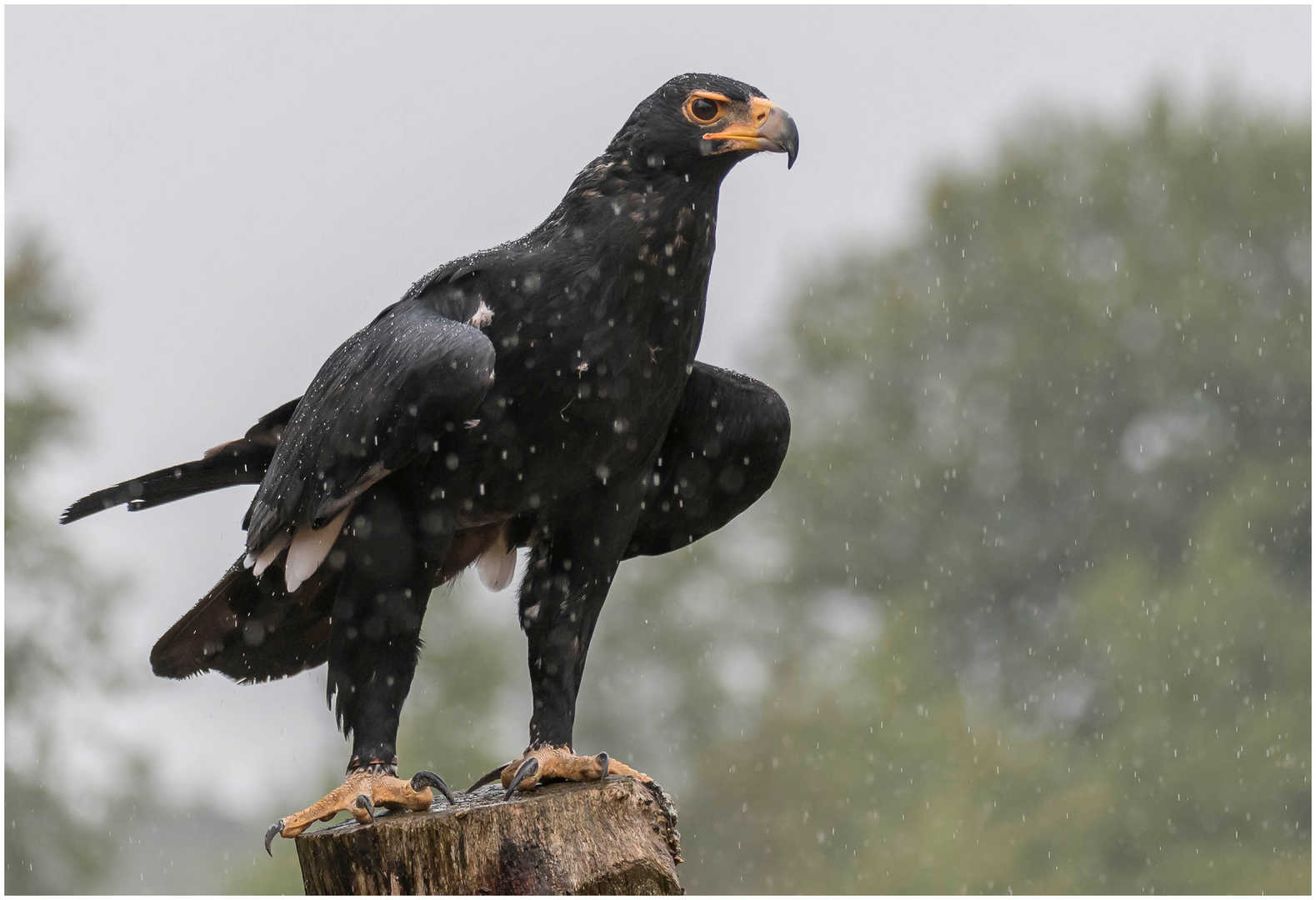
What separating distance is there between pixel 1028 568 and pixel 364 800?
17.3m

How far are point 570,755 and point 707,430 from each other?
1013 millimetres

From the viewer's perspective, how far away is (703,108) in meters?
3.55

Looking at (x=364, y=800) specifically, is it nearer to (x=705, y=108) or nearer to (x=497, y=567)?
(x=497, y=567)

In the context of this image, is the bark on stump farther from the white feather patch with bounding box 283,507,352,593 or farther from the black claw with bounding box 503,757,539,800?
the white feather patch with bounding box 283,507,352,593

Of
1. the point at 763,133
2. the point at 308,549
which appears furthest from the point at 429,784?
the point at 763,133

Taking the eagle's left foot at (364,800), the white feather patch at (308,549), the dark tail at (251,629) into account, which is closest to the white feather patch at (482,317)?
the white feather patch at (308,549)

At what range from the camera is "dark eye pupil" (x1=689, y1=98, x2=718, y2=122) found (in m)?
3.55

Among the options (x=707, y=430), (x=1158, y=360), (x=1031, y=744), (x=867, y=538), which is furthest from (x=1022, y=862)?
(x=707, y=430)

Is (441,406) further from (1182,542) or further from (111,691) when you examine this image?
(1182,542)

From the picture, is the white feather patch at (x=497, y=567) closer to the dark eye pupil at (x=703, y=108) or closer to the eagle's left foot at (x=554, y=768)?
the eagle's left foot at (x=554, y=768)

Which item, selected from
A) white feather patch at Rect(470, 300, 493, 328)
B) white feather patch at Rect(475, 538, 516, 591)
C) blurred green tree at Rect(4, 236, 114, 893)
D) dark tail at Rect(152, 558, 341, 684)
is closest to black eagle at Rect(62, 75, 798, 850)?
white feather patch at Rect(470, 300, 493, 328)

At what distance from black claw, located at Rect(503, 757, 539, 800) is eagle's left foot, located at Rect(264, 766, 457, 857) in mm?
147

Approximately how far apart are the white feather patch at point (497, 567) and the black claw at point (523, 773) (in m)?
0.78

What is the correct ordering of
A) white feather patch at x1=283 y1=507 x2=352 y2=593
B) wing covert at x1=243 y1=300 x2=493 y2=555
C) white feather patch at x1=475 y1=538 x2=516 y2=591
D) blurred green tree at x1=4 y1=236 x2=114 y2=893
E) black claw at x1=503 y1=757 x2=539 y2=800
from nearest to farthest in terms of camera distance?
wing covert at x1=243 y1=300 x2=493 y2=555, black claw at x1=503 y1=757 x2=539 y2=800, white feather patch at x1=283 y1=507 x2=352 y2=593, white feather patch at x1=475 y1=538 x2=516 y2=591, blurred green tree at x1=4 y1=236 x2=114 y2=893
